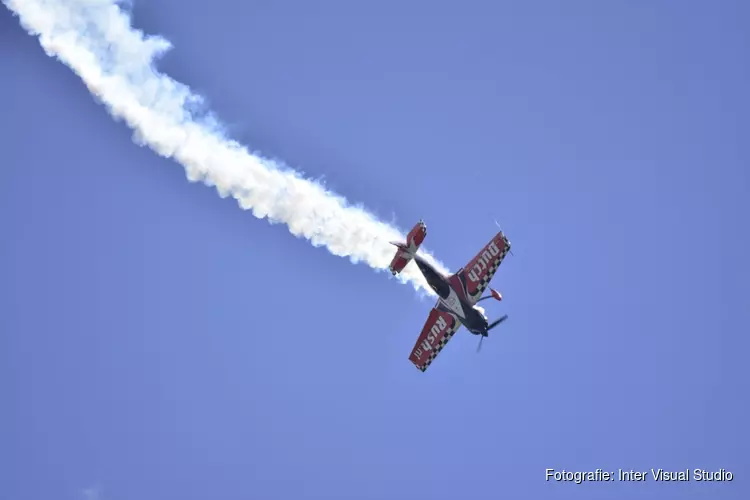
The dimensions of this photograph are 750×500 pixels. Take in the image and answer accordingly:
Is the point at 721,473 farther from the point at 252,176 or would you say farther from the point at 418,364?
the point at 252,176

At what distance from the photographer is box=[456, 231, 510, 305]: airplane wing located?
190ft

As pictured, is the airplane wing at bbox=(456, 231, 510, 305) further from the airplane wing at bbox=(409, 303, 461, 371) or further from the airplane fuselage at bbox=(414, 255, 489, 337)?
the airplane wing at bbox=(409, 303, 461, 371)

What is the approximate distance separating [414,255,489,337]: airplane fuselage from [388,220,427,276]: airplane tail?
2.55 ft

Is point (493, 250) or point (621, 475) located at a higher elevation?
point (493, 250)

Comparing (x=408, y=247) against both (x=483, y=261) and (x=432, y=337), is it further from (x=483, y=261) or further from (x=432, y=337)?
(x=432, y=337)

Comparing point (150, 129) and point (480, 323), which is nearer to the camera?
point (150, 129)

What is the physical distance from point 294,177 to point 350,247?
5322 millimetres

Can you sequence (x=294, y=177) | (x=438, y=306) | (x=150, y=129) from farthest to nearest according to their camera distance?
(x=438, y=306), (x=294, y=177), (x=150, y=129)

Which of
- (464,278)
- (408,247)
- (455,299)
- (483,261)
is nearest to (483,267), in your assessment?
(483,261)

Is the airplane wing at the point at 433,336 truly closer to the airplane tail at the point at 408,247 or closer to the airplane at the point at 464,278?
the airplane at the point at 464,278

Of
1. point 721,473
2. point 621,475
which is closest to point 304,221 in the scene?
point 621,475

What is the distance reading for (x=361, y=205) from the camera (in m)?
57.6

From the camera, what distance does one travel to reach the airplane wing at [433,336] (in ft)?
198

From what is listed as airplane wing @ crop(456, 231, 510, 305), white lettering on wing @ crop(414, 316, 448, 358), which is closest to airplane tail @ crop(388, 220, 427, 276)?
airplane wing @ crop(456, 231, 510, 305)
